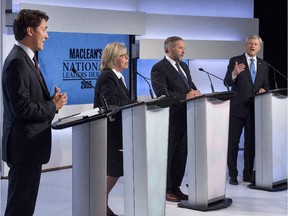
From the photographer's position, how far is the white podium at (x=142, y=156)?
435 cm

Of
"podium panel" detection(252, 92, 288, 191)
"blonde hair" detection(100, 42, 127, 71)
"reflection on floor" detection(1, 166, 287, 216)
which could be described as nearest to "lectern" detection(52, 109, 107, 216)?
"blonde hair" detection(100, 42, 127, 71)

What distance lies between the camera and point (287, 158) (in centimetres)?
636

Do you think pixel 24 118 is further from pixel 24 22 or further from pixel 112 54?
pixel 112 54

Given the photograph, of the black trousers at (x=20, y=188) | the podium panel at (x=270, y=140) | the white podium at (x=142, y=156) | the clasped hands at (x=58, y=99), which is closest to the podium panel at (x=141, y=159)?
the white podium at (x=142, y=156)

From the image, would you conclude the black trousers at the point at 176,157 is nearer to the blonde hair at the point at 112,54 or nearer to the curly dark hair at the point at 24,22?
the blonde hair at the point at 112,54

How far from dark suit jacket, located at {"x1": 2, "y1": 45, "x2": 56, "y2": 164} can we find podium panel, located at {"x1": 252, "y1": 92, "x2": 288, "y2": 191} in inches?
124

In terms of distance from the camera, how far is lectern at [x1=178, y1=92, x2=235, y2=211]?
5.21m

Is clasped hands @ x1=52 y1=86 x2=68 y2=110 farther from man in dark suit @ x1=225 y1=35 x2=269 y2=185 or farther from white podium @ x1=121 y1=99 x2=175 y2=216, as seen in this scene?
man in dark suit @ x1=225 y1=35 x2=269 y2=185

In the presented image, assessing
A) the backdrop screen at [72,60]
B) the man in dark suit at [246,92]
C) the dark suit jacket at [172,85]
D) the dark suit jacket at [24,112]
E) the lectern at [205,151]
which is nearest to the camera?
the dark suit jacket at [24,112]

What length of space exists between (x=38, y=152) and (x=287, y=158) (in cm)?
358

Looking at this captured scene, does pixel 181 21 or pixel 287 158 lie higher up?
pixel 181 21

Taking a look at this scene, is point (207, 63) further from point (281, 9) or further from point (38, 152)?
point (38, 152)

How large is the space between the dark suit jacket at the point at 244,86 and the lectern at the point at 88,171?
306 centimetres

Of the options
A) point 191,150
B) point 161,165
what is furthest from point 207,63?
point 161,165
